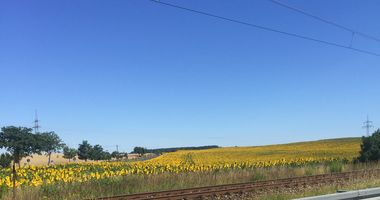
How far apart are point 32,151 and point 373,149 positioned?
208 feet

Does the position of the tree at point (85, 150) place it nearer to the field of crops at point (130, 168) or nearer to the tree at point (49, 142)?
the tree at point (49, 142)

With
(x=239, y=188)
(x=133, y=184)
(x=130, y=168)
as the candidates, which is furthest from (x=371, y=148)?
(x=133, y=184)

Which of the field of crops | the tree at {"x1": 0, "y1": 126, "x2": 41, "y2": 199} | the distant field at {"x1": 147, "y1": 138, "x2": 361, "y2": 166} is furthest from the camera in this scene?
the tree at {"x1": 0, "y1": 126, "x2": 41, "y2": 199}

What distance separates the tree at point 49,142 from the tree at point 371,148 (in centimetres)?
5638

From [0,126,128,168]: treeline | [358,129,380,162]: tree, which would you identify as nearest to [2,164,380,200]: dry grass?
[358,129,380,162]: tree

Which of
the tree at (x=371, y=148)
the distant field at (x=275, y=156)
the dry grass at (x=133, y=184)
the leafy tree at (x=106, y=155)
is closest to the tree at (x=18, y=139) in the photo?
the leafy tree at (x=106, y=155)

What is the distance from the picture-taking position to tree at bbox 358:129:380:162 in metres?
40.4

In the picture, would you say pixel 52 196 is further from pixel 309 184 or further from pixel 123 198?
pixel 309 184

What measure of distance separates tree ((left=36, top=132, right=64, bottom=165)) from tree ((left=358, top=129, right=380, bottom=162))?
56.4 meters

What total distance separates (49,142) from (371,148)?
63.4 meters

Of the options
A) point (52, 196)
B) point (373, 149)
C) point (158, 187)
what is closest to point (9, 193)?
point (52, 196)

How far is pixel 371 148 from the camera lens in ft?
134

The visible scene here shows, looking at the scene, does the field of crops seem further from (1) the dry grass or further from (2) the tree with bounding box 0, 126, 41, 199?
(2) the tree with bounding box 0, 126, 41, 199

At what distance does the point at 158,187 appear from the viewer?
69.1 feet
